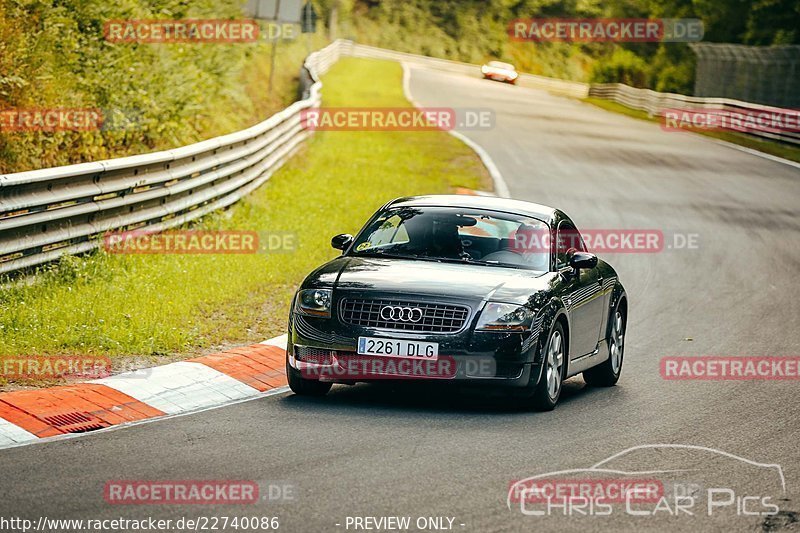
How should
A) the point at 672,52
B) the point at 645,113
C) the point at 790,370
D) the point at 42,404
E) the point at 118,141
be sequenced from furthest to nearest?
the point at 672,52 < the point at 645,113 < the point at 118,141 < the point at 790,370 < the point at 42,404

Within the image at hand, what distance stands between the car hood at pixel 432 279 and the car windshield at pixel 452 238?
0.22 m

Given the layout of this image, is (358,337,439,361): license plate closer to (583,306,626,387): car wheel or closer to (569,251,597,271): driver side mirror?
(569,251,597,271): driver side mirror

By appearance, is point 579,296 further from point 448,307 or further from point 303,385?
point 303,385

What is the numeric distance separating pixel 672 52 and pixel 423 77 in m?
13.2

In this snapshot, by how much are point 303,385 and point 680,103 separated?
41986mm

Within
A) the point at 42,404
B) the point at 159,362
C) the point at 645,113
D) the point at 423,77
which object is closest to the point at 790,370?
the point at 159,362

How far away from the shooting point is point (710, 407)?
32.2ft

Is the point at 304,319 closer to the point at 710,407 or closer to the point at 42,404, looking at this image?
the point at 42,404

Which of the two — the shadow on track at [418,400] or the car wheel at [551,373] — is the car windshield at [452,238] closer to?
the car wheel at [551,373]

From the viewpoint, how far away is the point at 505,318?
8914mm

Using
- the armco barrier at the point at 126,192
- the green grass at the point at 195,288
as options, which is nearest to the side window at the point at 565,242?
the green grass at the point at 195,288

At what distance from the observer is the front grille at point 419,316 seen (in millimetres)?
8875

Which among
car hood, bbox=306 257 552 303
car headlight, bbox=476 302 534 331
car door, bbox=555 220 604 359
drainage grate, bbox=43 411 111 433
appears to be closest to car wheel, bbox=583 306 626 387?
car door, bbox=555 220 604 359

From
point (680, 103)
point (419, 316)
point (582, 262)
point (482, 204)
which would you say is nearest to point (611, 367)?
point (582, 262)
